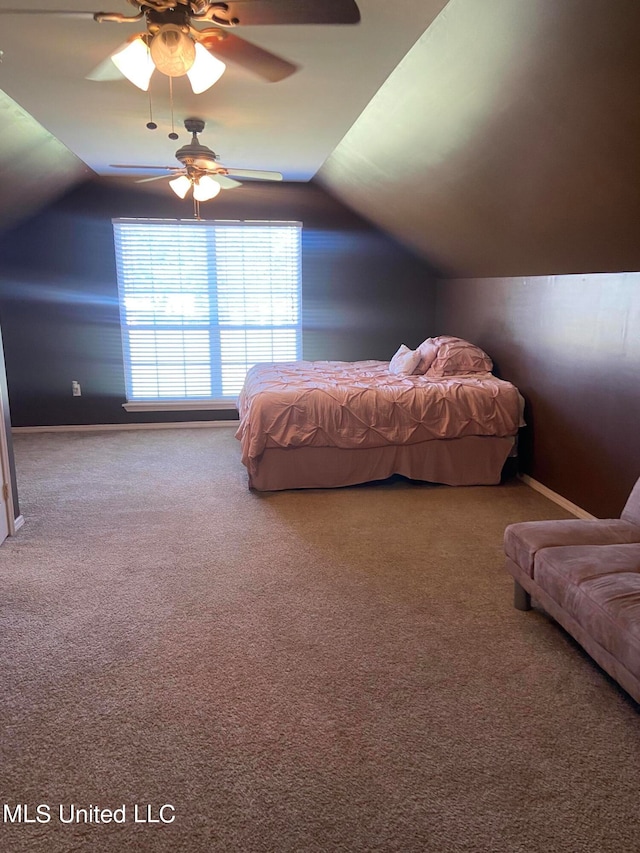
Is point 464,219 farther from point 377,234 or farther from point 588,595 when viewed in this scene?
point 588,595

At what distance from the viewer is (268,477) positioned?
3953mm

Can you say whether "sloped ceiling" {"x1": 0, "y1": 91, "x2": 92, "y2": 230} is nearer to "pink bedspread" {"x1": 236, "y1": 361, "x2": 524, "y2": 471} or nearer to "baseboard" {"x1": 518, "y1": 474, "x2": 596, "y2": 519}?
"pink bedspread" {"x1": 236, "y1": 361, "x2": 524, "y2": 471}

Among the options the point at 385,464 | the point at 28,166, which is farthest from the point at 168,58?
the point at 28,166

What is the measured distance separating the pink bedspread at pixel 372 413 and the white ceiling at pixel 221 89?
1708 millimetres

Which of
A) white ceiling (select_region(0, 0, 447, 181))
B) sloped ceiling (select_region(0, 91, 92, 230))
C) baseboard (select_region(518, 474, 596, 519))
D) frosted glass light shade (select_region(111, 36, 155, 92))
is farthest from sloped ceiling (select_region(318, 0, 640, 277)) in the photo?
sloped ceiling (select_region(0, 91, 92, 230))

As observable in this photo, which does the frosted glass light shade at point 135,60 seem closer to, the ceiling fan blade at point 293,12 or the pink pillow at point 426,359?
the ceiling fan blade at point 293,12

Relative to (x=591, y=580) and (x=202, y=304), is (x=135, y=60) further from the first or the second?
(x=202, y=304)

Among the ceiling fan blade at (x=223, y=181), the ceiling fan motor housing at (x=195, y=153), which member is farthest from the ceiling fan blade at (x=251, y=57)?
the ceiling fan blade at (x=223, y=181)

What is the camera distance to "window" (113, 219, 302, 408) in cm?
572

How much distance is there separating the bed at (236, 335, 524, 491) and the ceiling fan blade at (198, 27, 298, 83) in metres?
1.84

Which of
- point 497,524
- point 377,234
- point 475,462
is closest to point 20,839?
point 497,524

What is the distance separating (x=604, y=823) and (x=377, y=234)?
17.6ft

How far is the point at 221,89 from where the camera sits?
300 centimetres

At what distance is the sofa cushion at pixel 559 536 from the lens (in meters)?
2.31
